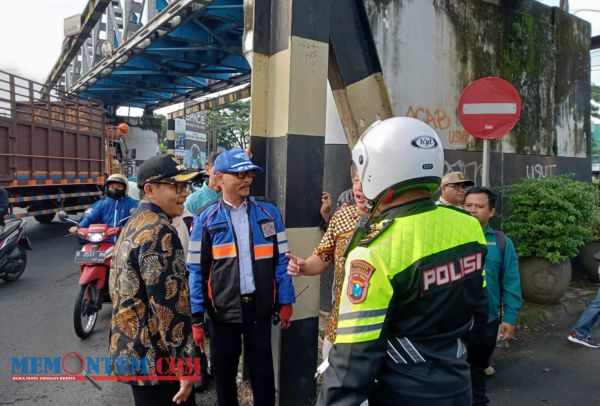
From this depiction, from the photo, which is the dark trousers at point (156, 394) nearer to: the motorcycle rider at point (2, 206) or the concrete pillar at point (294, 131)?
the concrete pillar at point (294, 131)

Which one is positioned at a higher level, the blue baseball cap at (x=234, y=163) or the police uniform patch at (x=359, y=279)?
the blue baseball cap at (x=234, y=163)

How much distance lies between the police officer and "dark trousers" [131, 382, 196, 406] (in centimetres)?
97

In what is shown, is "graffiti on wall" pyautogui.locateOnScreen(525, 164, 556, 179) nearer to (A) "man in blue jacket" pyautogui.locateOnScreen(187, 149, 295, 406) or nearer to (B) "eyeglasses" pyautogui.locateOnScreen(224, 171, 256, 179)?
(A) "man in blue jacket" pyautogui.locateOnScreen(187, 149, 295, 406)

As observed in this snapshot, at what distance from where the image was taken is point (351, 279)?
1.41 meters

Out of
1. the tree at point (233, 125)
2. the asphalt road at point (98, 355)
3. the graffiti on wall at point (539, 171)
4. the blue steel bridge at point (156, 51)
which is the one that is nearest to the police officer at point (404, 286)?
the asphalt road at point (98, 355)

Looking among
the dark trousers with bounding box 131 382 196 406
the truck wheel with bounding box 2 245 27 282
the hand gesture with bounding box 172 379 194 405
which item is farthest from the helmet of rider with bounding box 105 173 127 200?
the hand gesture with bounding box 172 379 194 405

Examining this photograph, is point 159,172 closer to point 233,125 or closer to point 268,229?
point 268,229

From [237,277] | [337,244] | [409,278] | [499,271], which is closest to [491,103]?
[499,271]

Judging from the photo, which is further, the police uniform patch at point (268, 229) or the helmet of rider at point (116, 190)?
the helmet of rider at point (116, 190)

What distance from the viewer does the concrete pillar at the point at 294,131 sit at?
3.12 metres

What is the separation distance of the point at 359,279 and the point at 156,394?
51.0 inches

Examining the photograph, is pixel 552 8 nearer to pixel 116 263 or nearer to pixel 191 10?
pixel 191 10

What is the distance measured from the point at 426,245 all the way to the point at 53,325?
16.3 feet

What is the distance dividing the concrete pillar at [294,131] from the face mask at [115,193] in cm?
275
